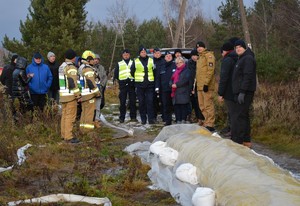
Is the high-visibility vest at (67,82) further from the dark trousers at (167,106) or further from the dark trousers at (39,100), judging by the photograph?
the dark trousers at (167,106)

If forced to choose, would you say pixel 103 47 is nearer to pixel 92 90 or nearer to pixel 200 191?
pixel 92 90

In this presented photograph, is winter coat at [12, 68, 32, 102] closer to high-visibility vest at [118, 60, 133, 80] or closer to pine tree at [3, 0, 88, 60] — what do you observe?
high-visibility vest at [118, 60, 133, 80]

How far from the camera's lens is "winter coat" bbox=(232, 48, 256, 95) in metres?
7.62

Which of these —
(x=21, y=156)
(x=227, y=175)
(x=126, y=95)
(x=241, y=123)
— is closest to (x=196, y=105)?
(x=126, y=95)

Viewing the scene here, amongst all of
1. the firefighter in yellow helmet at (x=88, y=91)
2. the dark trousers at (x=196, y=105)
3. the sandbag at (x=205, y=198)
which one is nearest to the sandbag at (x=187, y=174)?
the sandbag at (x=205, y=198)

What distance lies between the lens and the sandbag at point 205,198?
420 cm

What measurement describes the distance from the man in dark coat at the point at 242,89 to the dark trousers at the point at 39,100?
5172mm

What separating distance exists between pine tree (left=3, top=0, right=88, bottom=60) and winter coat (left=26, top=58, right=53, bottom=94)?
10.6m

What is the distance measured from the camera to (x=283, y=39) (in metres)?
27.2

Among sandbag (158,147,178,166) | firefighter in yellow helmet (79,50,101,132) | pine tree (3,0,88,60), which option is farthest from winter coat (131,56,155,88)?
pine tree (3,0,88,60)

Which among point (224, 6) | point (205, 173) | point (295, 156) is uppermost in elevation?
point (224, 6)

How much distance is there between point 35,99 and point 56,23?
12283 millimetres

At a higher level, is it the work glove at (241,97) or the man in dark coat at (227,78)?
the man in dark coat at (227,78)

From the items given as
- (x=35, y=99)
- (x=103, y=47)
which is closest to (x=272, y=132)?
(x=35, y=99)
